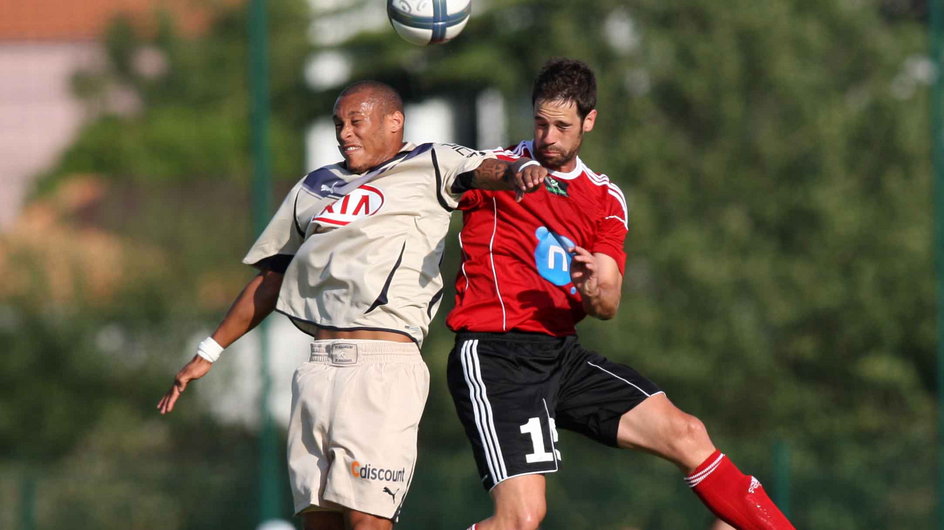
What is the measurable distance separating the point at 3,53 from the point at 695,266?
53.0 ft

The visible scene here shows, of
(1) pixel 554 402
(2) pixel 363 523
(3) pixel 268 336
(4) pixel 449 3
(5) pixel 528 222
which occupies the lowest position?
(3) pixel 268 336

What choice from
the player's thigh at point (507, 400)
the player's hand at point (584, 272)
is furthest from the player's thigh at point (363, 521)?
the player's hand at point (584, 272)

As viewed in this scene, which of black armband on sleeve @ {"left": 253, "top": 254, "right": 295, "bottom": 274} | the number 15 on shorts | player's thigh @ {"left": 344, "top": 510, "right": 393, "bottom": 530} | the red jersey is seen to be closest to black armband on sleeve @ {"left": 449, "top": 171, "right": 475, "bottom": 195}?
the red jersey

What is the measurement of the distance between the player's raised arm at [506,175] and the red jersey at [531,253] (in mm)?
292

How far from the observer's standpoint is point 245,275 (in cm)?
1504

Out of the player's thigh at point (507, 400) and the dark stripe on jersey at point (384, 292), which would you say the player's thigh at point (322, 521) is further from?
the dark stripe on jersey at point (384, 292)

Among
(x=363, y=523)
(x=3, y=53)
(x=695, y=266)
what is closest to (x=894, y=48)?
(x=695, y=266)

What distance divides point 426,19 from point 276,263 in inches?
47.7

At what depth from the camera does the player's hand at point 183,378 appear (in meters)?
5.72

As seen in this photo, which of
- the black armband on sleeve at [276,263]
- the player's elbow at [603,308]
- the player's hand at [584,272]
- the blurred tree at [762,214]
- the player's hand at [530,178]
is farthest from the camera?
the blurred tree at [762,214]

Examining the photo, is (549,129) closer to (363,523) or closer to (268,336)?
Answer: (363,523)

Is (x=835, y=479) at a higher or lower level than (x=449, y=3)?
lower

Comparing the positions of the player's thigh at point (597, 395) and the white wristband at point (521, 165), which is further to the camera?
the player's thigh at point (597, 395)

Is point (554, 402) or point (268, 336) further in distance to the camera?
point (268, 336)
